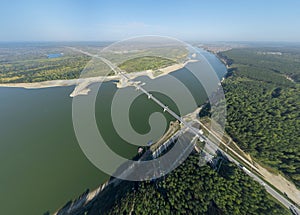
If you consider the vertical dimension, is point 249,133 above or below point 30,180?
above

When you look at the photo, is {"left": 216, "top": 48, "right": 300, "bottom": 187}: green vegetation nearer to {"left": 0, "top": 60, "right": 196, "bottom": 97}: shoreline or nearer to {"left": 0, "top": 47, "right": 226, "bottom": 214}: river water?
{"left": 0, "top": 47, "right": 226, "bottom": 214}: river water

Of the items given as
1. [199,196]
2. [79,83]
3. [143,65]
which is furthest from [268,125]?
[143,65]

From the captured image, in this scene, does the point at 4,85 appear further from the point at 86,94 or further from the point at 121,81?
the point at 121,81

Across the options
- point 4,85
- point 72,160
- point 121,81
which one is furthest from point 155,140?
point 4,85

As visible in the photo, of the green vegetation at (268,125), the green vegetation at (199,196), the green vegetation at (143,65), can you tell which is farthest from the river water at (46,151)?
Answer: the green vegetation at (143,65)

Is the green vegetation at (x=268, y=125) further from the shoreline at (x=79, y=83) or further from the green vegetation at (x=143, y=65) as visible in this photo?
the green vegetation at (x=143, y=65)

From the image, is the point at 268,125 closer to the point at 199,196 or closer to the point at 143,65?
the point at 199,196
